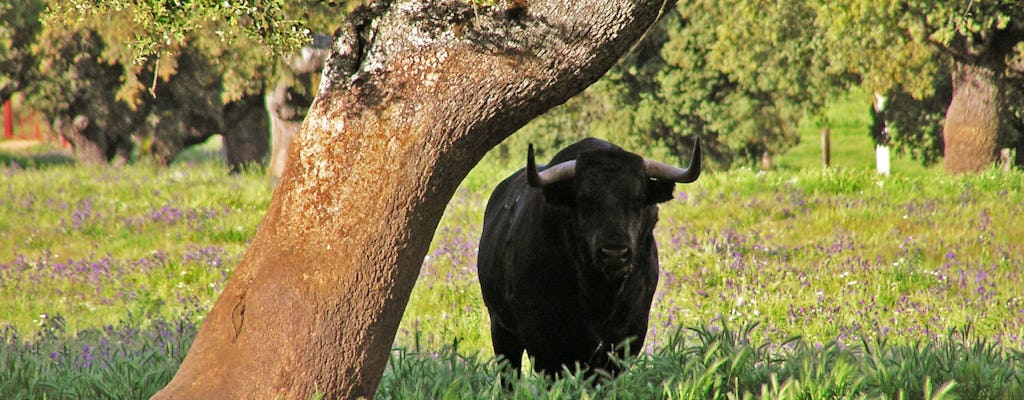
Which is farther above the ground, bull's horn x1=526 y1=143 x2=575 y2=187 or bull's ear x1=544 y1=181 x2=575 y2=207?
bull's horn x1=526 y1=143 x2=575 y2=187

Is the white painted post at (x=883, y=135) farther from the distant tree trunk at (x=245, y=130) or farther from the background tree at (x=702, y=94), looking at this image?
the distant tree trunk at (x=245, y=130)

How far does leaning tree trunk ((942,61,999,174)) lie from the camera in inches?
998

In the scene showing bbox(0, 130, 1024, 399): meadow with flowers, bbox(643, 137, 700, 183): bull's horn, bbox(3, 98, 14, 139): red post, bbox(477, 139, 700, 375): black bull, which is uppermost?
bbox(3, 98, 14, 139): red post

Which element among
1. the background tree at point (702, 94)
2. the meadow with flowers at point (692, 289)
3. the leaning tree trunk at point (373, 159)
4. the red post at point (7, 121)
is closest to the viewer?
the leaning tree trunk at point (373, 159)

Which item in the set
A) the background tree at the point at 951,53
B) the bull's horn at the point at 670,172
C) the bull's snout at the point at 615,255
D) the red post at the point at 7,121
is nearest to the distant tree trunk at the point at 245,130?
the background tree at the point at 951,53

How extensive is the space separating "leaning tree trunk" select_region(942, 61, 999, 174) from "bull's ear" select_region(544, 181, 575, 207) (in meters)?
20.4

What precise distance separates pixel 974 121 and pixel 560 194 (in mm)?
20802

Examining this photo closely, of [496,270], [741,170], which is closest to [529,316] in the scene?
[496,270]

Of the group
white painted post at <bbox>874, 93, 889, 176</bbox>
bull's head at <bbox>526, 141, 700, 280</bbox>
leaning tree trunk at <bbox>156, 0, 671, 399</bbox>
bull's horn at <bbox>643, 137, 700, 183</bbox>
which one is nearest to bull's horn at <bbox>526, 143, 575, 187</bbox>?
bull's head at <bbox>526, 141, 700, 280</bbox>

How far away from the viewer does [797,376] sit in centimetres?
691

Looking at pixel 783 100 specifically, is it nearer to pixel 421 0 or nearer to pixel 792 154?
pixel 792 154

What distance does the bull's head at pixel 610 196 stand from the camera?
718cm

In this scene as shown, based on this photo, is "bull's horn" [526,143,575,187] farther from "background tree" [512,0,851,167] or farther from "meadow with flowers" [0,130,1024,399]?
"background tree" [512,0,851,167]

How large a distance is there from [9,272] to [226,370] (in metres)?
10.0
